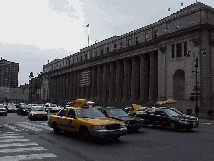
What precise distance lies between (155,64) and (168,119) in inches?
1498

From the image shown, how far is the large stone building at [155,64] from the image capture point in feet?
141

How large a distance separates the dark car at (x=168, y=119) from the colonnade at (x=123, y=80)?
32.9m

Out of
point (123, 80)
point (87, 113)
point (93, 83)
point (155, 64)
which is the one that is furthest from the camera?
point (93, 83)

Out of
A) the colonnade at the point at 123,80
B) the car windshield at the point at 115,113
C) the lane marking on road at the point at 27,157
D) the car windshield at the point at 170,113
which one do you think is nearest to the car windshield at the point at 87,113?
the car windshield at the point at 115,113

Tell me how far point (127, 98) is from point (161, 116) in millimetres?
43782

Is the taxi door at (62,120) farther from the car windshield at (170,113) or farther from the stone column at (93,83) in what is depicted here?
the stone column at (93,83)

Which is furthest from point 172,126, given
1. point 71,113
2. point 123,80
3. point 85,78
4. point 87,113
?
point 85,78

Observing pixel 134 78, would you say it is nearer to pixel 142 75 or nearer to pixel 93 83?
pixel 142 75

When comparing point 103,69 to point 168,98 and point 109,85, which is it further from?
point 168,98

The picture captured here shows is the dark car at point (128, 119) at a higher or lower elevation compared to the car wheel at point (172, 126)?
higher

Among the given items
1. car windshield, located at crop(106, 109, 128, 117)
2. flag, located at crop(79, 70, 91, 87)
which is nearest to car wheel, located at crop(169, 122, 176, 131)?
car windshield, located at crop(106, 109, 128, 117)

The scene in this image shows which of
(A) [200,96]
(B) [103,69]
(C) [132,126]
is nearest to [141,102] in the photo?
(A) [200,96]

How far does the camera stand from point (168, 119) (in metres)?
Result: 18.6

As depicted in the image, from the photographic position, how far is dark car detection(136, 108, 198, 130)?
58.1ft
